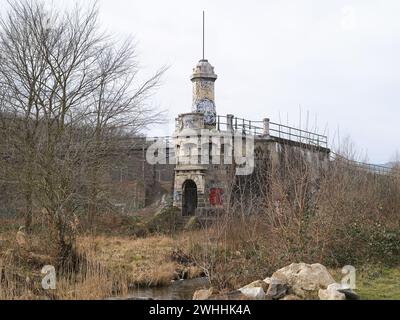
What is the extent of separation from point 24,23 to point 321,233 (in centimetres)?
1221

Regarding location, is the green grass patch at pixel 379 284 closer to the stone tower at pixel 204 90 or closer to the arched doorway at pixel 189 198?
the arched doorway at pixel 189 198

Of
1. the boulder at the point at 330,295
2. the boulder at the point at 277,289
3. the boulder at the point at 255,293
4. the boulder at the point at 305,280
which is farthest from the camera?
the boulder at the point at 305,280

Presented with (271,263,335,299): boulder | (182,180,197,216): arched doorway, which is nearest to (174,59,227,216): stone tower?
(182,180,197,216): arched doorway

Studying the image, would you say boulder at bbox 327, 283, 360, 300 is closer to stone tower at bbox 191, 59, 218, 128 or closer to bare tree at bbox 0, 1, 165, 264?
bare tree at bbox 0, 1, 165, 264

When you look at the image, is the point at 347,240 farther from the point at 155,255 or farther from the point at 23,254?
the point at 23,254

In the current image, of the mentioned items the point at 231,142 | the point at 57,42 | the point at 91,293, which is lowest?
the point at 91,293

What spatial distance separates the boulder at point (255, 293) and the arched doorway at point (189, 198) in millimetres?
18364

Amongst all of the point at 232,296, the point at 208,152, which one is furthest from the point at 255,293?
the point at 208,152

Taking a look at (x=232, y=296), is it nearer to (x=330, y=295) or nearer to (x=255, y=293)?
(x=255, y=293)

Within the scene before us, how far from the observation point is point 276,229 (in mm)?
13258

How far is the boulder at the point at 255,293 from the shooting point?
9.33 metres

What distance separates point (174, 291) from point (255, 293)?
370 cm

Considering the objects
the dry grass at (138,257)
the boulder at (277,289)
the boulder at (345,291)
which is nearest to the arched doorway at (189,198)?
the dry grass at (138,257)
